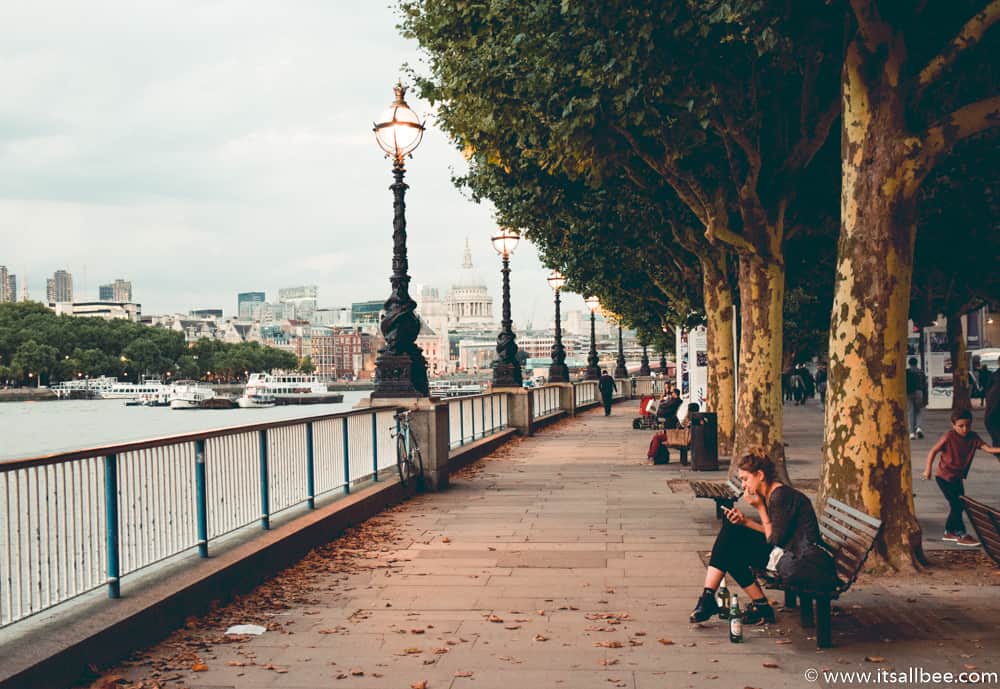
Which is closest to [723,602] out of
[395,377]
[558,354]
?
[395,377]

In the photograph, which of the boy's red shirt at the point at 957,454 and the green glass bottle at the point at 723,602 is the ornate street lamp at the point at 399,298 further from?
the green glass bottle at the point at 723,602

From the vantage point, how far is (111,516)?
6.70 m

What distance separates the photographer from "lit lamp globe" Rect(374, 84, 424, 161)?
15.3 m

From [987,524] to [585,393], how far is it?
129 feet

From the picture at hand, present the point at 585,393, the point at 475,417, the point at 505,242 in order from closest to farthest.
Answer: the point at 475,417, the point at 505,242, the point at 585,393

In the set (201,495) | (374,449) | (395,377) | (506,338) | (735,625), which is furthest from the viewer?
(506,338)

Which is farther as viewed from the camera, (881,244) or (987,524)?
(881,244)

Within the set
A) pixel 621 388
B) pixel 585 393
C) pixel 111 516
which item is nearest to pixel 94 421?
pixel 621 388

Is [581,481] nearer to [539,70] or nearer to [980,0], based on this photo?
[539,70]

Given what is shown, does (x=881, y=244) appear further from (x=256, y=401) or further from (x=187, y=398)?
(x=256, y=401)

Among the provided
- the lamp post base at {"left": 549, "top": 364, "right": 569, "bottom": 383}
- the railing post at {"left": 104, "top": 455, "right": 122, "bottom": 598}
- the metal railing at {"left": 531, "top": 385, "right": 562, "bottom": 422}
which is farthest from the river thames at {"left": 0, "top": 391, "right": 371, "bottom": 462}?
the railing post at {"left": 104, "top": 455, "right": 122, "bottom": 598}

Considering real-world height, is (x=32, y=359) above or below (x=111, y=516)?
above

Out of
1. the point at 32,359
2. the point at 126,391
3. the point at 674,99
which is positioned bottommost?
the point at 126,391

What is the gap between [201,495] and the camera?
26.7 feet
